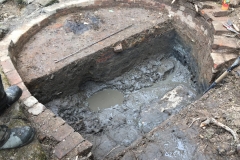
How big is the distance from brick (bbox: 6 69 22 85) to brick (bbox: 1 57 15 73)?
0.07 m

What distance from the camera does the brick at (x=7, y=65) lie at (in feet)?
11.0

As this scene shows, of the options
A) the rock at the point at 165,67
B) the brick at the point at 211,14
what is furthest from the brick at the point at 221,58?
the rock at the point at 165,67

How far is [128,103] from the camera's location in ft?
14.0

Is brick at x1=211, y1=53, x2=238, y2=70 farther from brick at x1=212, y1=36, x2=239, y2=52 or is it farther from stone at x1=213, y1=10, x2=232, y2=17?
stone at x1=213, y1=10, x2=232, y2=17

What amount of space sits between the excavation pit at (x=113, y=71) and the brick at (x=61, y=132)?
3.00 feet

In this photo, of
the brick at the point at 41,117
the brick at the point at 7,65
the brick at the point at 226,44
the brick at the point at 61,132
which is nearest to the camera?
the brick at the point at 61,132

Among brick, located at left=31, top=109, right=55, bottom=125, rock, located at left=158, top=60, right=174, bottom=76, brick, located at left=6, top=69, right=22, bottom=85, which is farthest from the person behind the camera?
rock, located at left=158, top=60, right=174, bottom=76

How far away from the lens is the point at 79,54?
13.0 feet

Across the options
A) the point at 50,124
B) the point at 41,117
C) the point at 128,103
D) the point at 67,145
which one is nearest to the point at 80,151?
the point at 67,145

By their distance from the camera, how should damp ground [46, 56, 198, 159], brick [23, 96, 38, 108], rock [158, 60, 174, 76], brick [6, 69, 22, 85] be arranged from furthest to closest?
rock [158, 60, 174, 76] → damp ground [46, 56, 198, 159] → brick [6, 69, 22, 85] → brick [23, 96, 38, 108]

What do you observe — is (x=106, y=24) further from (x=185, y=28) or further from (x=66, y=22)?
(x=185, y=28)

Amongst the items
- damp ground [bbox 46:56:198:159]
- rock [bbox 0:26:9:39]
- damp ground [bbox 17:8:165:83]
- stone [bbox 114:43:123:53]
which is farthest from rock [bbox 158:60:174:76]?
rock [bbox 0:26:9:39]

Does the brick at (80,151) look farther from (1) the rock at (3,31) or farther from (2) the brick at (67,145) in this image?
(1) the rock at (3,31)

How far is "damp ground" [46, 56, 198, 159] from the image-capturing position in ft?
12.2
